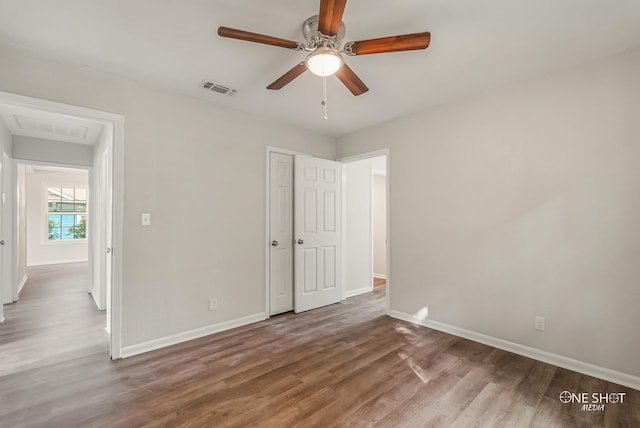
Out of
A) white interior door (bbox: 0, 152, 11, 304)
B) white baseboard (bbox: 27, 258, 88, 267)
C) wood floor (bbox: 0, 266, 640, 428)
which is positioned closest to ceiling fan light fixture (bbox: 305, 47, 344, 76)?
wood floor (bbox: 0, 266, 640, 428)

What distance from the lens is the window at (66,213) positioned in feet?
25.9

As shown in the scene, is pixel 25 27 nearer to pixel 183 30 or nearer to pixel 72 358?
pixel 183 30

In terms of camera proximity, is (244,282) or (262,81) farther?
(244,282)

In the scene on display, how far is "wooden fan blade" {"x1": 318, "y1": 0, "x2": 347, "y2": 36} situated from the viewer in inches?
56.7

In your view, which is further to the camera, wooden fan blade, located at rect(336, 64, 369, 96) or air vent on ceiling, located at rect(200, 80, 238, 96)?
air vent on ceiling, located at rect(200, 80, 238, 96)

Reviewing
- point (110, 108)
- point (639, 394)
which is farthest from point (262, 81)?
point (639, 394)

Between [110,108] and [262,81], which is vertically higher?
[262,81]

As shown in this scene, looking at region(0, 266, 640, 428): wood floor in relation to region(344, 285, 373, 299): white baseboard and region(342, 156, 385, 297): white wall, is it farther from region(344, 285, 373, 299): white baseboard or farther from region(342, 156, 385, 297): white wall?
region(342, 156, 385, 297): white wall

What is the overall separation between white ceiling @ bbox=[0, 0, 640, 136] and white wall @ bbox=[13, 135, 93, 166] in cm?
311

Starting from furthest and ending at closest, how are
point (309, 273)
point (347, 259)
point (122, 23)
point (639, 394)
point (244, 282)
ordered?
point (347, 259), point (309, 273), point (244, 282), point (639, 394), point (122, 23)

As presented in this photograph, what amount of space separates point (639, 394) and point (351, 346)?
2.13 metres

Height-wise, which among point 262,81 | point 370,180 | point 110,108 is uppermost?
point 262,81

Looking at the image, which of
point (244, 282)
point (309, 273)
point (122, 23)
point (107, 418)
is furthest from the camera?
point (309, 273)

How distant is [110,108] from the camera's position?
2596 mm
